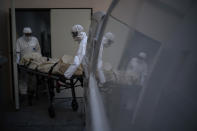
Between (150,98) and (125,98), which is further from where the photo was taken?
(125,98)

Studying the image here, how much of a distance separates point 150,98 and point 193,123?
19cm

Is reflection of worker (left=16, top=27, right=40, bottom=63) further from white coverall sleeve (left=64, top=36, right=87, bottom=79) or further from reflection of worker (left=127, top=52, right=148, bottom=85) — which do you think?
reflection of worker (left=127, top=52, right=148, bottom=85)

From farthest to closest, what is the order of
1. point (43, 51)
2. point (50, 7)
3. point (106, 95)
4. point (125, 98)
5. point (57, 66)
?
1. point (43, 51)
2. point (50, 7)
3. point (57, 66)
4. point (106, 95)
5. point (125, 98)

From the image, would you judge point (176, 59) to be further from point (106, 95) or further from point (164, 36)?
point (106, 95)

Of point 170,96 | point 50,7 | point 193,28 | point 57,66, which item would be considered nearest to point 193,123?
point 170,96

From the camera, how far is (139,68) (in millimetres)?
806

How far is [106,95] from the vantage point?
1.27 metres

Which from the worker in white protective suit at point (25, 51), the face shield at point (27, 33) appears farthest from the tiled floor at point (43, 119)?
the face shield at point (27, 33)

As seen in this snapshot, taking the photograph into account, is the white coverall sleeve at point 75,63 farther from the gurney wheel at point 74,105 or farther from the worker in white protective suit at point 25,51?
the worker in white protective suit at point 25,51

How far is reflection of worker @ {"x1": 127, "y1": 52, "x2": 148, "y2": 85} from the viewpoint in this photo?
76 centimetres

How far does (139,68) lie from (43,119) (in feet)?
12.8

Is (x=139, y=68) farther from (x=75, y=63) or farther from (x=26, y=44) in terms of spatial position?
(x=26, y=44)

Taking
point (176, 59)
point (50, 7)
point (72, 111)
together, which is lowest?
point (72, 111)

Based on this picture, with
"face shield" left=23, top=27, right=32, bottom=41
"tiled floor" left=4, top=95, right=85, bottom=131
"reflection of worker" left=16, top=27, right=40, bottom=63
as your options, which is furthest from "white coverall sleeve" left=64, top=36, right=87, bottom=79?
"face shield" left=23, top=27, right=32, bottom=41
